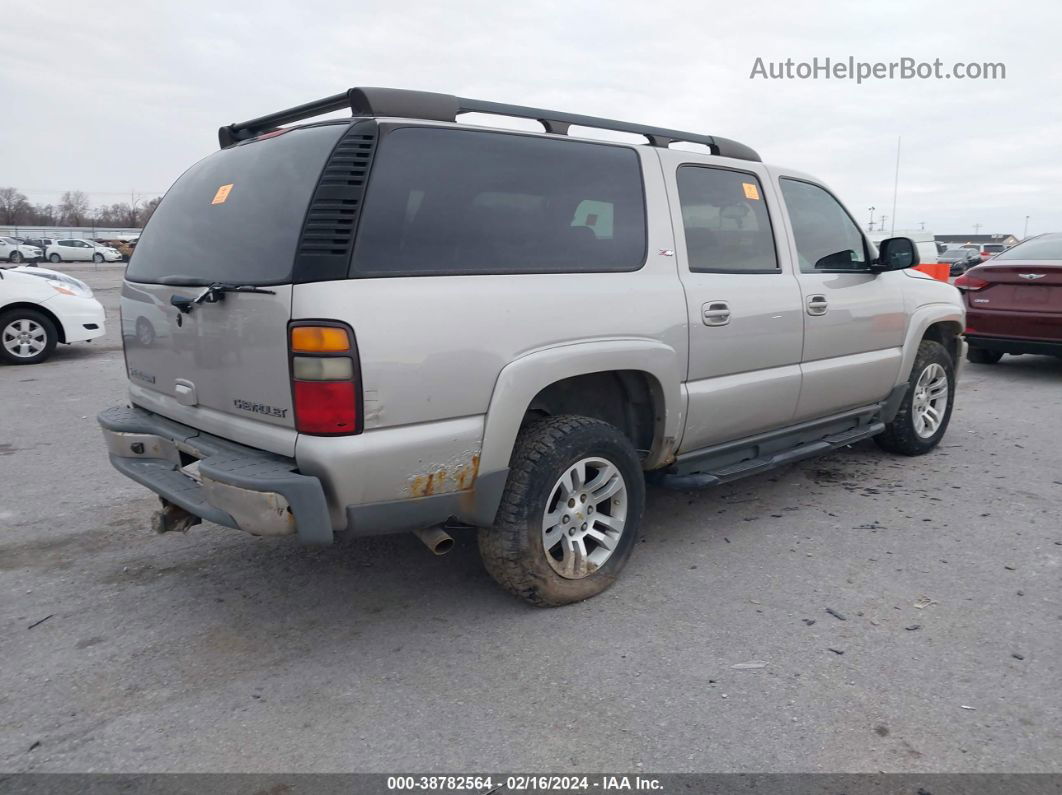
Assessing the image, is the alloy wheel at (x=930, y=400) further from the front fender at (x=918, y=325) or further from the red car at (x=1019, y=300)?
the red car at (x=1019, y=300)

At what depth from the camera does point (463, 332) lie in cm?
285

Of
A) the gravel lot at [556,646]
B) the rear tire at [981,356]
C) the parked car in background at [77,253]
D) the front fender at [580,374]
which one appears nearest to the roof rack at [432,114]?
the front fender at [580,374]

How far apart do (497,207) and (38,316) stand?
338 inches

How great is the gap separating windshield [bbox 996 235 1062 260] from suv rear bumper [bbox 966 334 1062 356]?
3.07ft

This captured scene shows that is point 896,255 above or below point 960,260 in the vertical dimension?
above

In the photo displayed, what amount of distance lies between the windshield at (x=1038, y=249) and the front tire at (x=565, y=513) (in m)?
7.39

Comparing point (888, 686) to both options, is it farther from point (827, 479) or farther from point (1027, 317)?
point (1027, 317)

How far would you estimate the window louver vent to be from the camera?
2666 millimetres

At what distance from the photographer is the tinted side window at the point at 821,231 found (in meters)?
4.49

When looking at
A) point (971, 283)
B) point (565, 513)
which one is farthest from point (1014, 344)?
point (565, 513)

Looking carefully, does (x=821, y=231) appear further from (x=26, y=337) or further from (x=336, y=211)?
(x=26, y=337)

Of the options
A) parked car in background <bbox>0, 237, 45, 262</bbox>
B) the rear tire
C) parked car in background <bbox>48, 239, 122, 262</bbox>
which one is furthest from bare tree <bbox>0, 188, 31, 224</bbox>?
the rear tire
